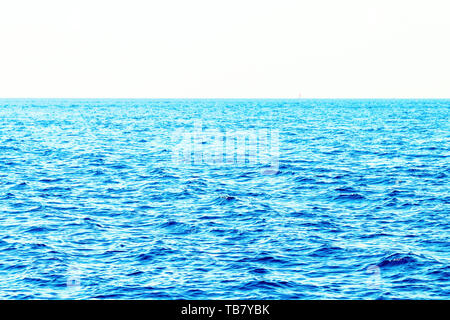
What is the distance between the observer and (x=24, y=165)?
4844 centimetres

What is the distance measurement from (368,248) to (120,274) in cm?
1005

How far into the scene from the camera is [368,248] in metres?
21.6

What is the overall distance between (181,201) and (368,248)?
515 inches

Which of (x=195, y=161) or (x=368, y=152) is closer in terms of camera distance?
(x=195, y=161)

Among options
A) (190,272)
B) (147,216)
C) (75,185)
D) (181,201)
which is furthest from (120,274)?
(75,185)

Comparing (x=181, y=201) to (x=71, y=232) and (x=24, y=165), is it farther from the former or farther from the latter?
(x=24, y=165)

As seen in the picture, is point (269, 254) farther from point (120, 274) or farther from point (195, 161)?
point (195, 161)
